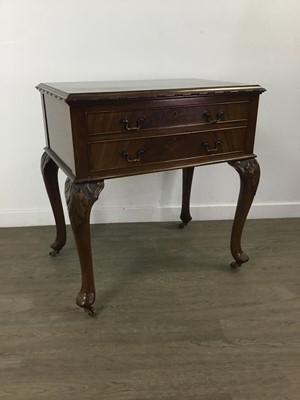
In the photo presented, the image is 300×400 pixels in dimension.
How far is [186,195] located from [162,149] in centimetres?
77

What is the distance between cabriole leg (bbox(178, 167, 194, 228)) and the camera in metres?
1.88

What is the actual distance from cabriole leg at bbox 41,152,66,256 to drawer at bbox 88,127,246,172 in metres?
0.44

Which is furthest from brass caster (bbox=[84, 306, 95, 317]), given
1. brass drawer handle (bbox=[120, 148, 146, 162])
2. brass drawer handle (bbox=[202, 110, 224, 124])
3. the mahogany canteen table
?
brass drawer handle (bbox=[202, 110, 224, 124])

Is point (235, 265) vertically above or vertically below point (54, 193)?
below

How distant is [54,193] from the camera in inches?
62.0

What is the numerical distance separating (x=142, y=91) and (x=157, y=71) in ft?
2.40

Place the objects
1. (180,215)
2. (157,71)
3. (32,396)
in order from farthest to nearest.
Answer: (180,215), (157,71), (32,396)

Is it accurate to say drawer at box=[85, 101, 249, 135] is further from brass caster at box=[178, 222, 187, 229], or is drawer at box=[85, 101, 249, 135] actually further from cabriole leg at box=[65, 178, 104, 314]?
brass caster at box=[178, 222, 187, 229]

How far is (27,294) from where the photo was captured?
145 centimetres

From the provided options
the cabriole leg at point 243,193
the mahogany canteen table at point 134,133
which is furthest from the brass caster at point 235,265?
the mahogany canteen table at point 134,133

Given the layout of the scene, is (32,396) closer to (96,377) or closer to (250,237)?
(96,377)

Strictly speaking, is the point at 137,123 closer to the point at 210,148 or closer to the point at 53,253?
the point at 210,148

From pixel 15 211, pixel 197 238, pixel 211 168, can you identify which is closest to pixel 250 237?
pixel 197 238

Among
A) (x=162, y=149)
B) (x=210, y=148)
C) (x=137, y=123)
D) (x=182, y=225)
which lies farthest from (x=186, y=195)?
(x=137, y=123)
